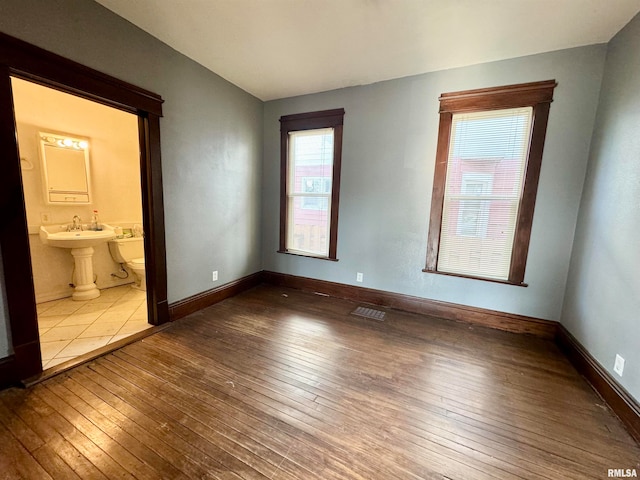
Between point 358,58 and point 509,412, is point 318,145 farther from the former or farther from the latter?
point 509,412

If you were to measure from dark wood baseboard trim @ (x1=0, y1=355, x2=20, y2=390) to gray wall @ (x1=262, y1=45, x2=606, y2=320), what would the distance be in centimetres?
267

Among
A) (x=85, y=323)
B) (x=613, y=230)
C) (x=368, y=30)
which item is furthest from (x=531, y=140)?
(x=85, y=323)

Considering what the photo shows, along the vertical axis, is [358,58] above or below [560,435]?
above

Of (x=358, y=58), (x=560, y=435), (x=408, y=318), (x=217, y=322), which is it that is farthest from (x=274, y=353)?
(x=358, y=58)

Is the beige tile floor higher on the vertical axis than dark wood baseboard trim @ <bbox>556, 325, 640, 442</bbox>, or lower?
lower

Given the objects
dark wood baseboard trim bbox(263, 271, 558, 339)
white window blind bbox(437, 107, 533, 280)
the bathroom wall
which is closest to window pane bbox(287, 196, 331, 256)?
dark wood baseboard trim bbox(263, 271, 558, 339)

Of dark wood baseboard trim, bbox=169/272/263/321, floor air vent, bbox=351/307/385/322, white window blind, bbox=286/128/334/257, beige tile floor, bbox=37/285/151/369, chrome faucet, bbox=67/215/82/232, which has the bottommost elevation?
beige tile floor, bbox=37/285/151/369

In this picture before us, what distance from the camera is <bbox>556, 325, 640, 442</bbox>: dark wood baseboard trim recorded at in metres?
1.50

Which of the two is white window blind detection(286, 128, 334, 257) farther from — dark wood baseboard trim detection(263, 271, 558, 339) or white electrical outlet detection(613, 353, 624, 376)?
white electrical outlet detection(613, 353, 624, 376)

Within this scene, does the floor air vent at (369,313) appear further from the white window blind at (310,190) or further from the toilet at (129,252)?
the toilet at (129,252)

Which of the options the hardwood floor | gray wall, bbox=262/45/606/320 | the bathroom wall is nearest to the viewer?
the hardwood floor

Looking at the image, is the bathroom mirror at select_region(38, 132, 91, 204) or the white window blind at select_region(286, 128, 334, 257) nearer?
the bathroom mirror at select_region(38, 132, 91, 204)

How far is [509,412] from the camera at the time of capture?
1617 millimetres

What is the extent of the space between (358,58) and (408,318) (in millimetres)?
2844
